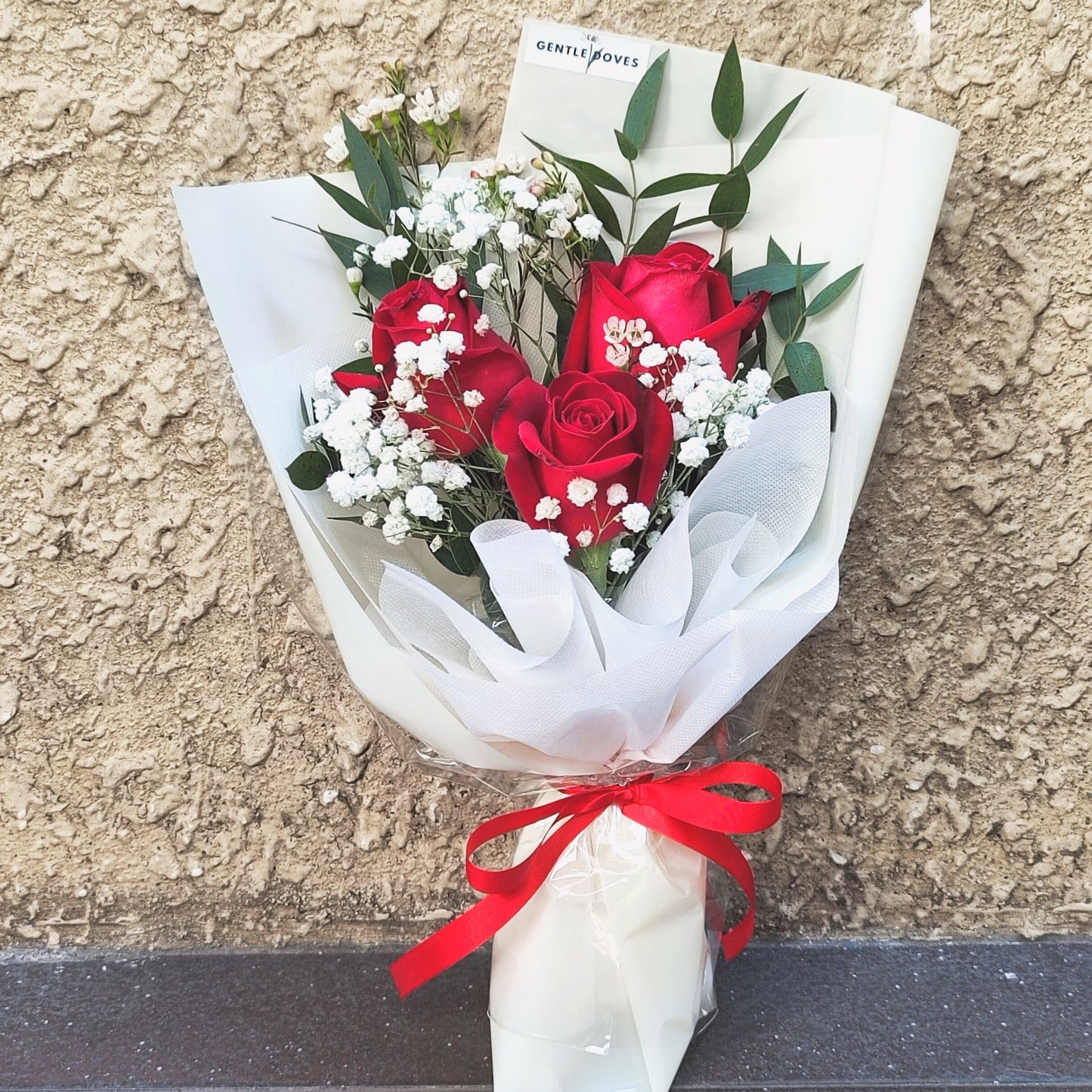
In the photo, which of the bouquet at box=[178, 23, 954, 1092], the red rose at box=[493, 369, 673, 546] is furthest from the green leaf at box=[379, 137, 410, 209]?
the red rose at box=[493, 369, 673, 546]

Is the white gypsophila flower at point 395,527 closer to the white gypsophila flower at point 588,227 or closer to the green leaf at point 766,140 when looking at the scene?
the white gypsophila flower at point 588,227

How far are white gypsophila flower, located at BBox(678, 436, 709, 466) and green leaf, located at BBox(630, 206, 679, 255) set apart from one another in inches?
7.0

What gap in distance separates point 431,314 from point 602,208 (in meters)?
0.20

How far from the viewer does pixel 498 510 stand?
67 cm

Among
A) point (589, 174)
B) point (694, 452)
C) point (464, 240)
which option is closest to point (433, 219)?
point (464, 240)

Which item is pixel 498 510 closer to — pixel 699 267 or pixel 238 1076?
pixel 699 267

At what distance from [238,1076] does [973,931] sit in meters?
0.70

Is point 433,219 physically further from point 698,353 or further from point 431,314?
point 698,353

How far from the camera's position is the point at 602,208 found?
2.31ft

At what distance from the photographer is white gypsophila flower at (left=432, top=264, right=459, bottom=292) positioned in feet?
2.03

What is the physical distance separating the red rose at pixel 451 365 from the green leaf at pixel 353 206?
10 centimetres

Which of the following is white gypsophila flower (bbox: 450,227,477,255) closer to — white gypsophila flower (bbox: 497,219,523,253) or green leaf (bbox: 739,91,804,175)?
white gypsophila flower (bbox: 497,219,523,253)

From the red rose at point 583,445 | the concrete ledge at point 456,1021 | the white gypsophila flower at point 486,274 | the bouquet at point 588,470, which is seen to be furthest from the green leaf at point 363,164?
the concrete ledge at point 456,1021

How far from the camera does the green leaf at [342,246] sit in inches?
27.7
